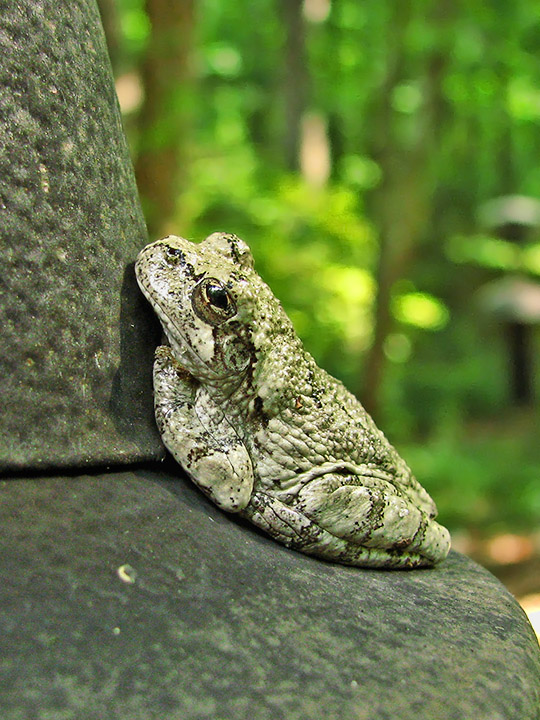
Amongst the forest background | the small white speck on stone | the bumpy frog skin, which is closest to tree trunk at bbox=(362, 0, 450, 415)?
the forest background

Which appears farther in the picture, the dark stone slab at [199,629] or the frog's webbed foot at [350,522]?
the frog's webbed foot at [350,522]

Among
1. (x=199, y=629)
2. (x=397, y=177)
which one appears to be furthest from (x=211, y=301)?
(x=397, y=177)

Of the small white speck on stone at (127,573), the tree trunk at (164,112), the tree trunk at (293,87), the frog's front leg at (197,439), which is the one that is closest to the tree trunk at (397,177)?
the tree trunk at (164,112)

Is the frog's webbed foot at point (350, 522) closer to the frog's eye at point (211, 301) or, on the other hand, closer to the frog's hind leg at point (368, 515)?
the frog's hind leg at point (368, 515)

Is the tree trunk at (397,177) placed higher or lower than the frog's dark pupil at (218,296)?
higher

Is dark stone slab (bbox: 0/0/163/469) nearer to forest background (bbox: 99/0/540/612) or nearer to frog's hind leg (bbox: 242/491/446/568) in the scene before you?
frog's hind leg (bbox: 242/491/446/568)

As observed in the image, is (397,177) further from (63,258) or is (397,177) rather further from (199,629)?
(199,629)
